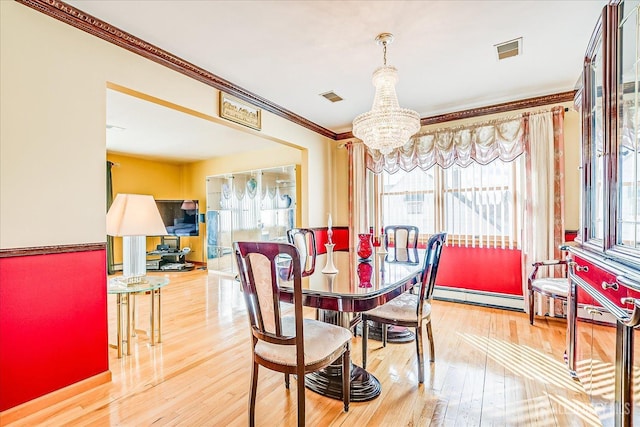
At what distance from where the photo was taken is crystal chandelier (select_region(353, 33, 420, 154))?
256cm

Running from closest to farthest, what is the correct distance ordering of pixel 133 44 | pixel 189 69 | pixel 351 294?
1. pixel 351 294
2. pixel 133 44
3. pixel 189 69

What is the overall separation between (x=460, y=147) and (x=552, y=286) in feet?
6.25

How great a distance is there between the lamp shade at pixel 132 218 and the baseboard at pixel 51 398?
1.02m

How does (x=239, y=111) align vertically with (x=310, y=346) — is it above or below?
above

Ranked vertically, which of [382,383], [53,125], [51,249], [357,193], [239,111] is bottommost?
[382,383]

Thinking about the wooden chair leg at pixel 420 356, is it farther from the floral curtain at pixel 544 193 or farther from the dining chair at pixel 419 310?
the floral curtain at pixel 544 193

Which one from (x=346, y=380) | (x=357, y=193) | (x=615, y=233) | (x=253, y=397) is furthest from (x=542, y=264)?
(x=253, y=397)

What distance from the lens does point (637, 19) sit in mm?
1424

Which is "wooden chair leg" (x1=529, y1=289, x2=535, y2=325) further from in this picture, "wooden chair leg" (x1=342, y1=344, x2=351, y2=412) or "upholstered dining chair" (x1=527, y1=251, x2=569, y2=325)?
"wooden chair leg" (x1=342, y1=344, x2=351, y2=412)

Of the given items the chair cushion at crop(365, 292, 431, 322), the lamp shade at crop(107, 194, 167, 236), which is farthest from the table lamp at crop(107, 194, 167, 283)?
the chair cushion at crop(365, 292, 431, 322)

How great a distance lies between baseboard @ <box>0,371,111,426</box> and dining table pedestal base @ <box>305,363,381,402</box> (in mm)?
1440

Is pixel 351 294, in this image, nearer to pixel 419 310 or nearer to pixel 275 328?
pixel 275 328

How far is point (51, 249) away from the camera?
190 cm

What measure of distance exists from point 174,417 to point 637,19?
3.15 metres
